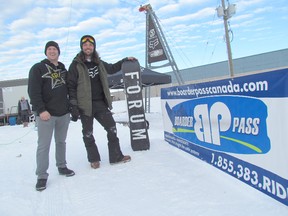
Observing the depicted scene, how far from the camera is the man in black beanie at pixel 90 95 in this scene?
402cm

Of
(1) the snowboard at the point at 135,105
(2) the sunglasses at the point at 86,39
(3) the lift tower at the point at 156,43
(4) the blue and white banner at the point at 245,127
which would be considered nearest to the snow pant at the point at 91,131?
(1) the snowboard at the point at 135,105

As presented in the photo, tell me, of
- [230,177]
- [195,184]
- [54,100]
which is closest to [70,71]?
[54,100]

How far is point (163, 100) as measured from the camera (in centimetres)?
552

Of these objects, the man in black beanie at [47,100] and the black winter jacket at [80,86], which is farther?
the black winter jacket at [80,86]

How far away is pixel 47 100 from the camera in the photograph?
3670 millimetres

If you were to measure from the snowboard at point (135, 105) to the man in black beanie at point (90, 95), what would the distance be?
0.59 meters

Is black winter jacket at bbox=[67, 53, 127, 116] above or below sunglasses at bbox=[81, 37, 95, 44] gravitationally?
below

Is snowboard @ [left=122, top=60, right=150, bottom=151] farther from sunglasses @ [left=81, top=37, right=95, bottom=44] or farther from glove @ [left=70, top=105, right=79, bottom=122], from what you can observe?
glove @ [left=70, top=105, right=79, bottom=122]

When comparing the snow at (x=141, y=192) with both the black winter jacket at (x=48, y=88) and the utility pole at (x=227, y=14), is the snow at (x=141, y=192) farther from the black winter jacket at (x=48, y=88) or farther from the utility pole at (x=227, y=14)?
the utility pole at (x=227, y=14)

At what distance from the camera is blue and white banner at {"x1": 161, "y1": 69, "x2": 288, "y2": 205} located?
2580 millimetres

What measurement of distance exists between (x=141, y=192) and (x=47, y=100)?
168 centimetres

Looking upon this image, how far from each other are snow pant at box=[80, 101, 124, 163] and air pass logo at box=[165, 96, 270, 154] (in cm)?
117

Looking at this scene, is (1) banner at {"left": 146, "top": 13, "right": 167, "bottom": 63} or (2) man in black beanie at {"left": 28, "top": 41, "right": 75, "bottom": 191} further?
(1) banner at {"left": 146, "top": 13, "right": 167, "bottom": 63}

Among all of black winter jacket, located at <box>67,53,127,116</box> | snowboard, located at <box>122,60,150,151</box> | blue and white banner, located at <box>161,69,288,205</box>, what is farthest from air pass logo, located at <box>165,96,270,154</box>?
black winter jacket, located at <box>67,53,127,116</box>
